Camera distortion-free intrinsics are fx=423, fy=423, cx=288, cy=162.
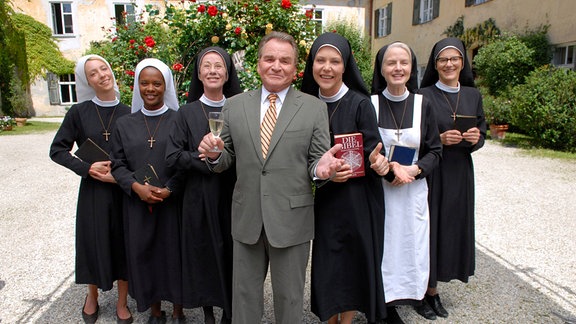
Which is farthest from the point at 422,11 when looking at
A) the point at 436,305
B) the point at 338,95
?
the point at 338,95

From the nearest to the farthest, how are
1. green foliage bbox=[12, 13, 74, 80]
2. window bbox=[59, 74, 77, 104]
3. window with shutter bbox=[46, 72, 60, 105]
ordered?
green foliage bbox=[12, 13, 74, 80], window with shutter bbox=[46, 72, 60, 105], window bbox=[59, 74, 77, 104]

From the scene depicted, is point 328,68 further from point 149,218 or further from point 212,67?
point 149,218

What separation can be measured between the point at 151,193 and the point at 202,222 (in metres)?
0.41

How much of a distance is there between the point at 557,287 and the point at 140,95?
4.13m

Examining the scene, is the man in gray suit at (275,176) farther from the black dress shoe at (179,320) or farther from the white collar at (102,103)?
the white collar at (102,103)

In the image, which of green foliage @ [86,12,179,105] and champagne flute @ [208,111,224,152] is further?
green foliage @ [86,12,179,105]

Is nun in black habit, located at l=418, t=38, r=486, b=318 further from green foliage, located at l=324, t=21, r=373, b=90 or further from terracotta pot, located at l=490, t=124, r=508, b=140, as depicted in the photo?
green foliage, located at l=324, t=21, r=373, b=90

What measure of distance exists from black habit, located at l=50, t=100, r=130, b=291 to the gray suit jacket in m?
1.19

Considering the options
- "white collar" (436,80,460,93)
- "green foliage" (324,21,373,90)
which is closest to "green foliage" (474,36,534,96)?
"green foliage" (324,21,373,90)

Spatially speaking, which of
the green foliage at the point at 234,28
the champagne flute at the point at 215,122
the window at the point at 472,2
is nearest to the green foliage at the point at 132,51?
the green foliage at the point at 234,28

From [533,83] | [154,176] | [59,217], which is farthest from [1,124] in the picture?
[533,83]

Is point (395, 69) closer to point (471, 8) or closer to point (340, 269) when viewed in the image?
point (340, 269)

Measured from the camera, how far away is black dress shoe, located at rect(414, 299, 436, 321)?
344cm

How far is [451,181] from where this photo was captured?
3357 mm
